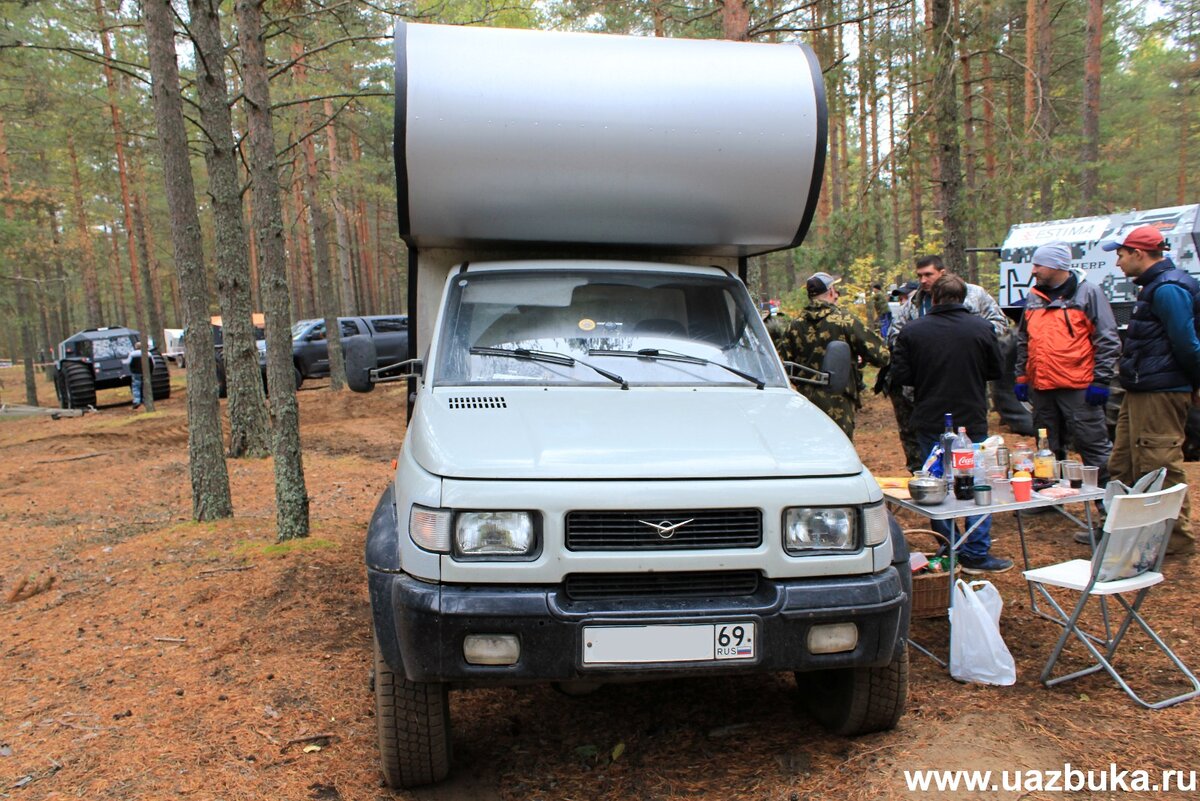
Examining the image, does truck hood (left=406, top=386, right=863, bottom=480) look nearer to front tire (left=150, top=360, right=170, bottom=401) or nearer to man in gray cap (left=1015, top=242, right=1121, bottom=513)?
man in gray cap (left=1015, top=242, right=1121, bottom=513)

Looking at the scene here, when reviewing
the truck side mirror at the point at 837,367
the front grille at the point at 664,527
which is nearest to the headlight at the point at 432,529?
the front grille at the point at 664,527

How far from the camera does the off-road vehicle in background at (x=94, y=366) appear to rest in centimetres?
2186

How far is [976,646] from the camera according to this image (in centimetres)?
403

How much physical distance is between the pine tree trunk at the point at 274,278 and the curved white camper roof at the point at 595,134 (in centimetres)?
224

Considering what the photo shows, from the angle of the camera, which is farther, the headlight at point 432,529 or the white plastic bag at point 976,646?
the white plastic bag at point 976,646

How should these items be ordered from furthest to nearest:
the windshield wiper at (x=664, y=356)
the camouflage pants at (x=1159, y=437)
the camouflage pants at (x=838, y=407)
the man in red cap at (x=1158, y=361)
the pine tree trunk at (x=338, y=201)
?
the pine tree trunk at (x=338, y=201), the camouflage pants at (x=838, y=407), the camouflage pants at (x=1159, y=437), the man in red cap at (x=1158, y=361), the windshield wiper at (x=664, y=356)

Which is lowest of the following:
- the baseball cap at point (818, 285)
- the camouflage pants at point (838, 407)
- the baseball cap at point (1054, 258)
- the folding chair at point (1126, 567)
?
the folding chair at point (1126, 567)

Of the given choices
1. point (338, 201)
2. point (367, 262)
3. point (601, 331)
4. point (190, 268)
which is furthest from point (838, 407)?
point (367, 262)

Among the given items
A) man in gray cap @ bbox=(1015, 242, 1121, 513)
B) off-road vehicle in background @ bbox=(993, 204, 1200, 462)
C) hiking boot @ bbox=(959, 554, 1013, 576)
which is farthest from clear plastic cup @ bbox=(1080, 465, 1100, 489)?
off-road vehicle in background @ bbox=(993, 204, 1200, 462)

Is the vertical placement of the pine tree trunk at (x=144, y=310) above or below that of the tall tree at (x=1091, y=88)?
below

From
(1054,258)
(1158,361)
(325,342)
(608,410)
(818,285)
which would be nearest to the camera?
(608,410)

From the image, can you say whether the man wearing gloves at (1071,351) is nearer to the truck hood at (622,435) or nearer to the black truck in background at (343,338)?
the truck hood at (622,435)

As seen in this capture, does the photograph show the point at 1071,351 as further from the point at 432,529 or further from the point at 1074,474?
the point at 432,529

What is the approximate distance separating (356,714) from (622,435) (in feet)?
6.17
